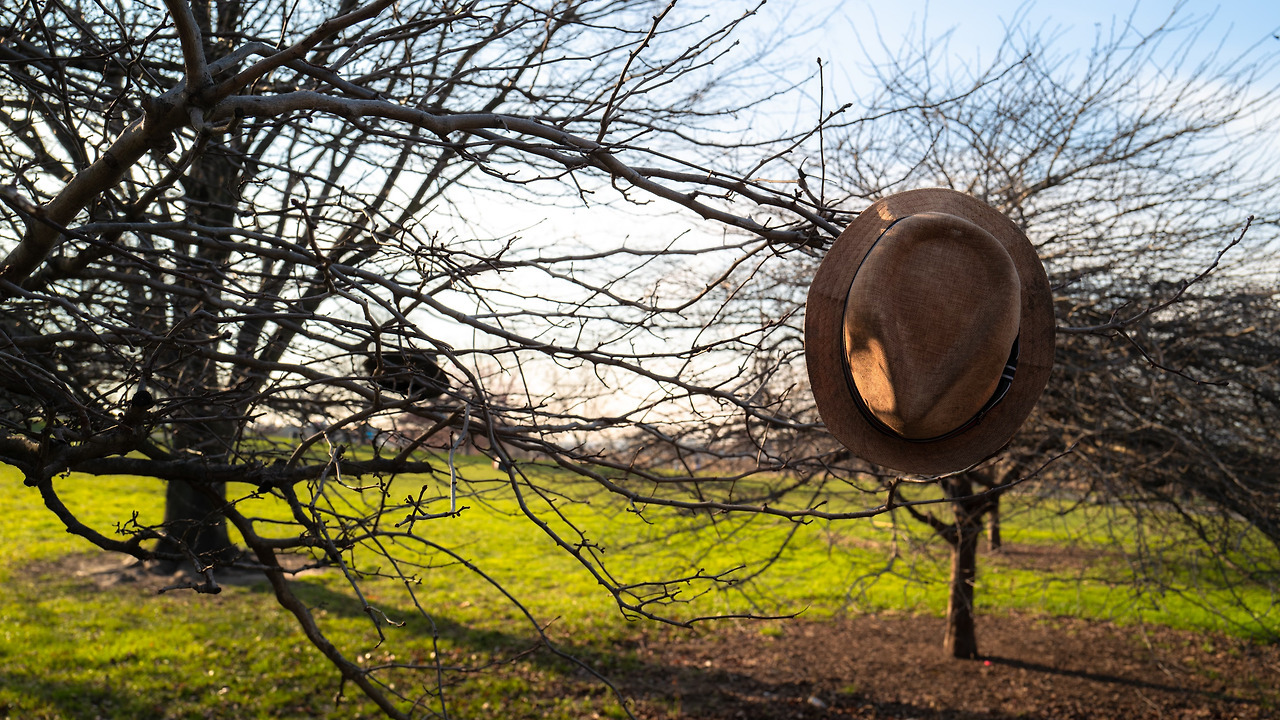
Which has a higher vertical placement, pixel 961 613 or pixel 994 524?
pixel 994 524

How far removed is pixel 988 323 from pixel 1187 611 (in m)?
11.2

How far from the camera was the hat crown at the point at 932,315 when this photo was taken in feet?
7.08

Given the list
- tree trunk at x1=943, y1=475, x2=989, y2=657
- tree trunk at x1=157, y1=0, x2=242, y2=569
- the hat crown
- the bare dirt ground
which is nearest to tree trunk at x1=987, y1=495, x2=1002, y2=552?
tree trunk at x1=943, y1=475, x2=989, y2=657

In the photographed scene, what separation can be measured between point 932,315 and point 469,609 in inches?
375

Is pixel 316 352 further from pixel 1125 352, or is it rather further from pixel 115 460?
pixel 1125 352

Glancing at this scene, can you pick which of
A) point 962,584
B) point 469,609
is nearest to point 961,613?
point 962,584

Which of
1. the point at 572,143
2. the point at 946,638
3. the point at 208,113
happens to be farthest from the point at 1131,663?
the point at 208,113

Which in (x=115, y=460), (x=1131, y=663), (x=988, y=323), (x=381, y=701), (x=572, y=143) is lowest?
(x=1131, y=663)

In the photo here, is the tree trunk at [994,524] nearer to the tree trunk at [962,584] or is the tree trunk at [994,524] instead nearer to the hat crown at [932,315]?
the tree trunk at [962,584]

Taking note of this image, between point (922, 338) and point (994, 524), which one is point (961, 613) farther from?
point (922, 338)

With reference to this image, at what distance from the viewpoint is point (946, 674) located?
27.4 feet

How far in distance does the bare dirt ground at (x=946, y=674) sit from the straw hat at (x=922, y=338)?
5633mm

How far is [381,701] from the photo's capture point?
321 cm

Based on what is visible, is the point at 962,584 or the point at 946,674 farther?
the point at 962,584
